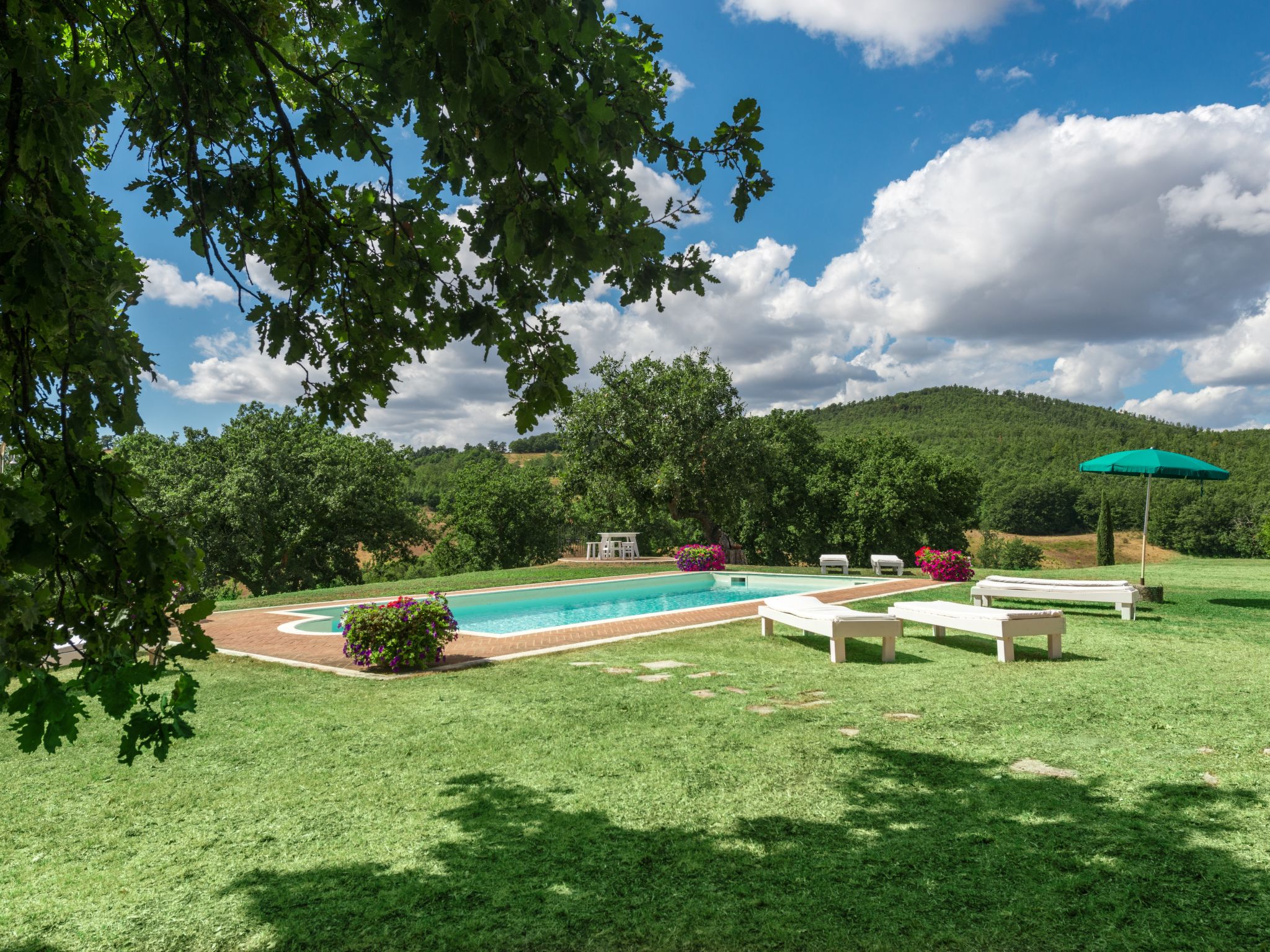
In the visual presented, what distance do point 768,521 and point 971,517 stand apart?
31.0 feet

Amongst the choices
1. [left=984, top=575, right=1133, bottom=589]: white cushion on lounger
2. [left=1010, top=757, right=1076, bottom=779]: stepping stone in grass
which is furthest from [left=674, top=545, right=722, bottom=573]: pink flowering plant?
[left=1010, top=757, right=1076, bottom=779]: stepping stone in grass

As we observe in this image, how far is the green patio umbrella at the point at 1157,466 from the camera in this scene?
9914 millimetres

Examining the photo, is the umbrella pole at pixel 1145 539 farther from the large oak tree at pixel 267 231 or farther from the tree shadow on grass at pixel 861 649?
the large oak tree at pixel 267 231

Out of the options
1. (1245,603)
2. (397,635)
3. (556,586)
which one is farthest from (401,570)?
(1245,603)

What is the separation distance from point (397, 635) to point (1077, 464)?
64103mm

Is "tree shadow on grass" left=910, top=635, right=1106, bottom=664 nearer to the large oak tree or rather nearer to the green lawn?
Answer: the green lawn

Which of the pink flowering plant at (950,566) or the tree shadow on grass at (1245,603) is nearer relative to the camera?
the tree shadow on grass at (1245,603)

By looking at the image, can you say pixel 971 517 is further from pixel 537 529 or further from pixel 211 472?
pixel 211 472

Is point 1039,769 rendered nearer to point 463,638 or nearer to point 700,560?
point 463,638

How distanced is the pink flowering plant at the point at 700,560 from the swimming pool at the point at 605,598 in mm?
820

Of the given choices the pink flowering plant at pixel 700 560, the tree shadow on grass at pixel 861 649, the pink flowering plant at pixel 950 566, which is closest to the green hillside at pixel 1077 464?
the pink flowering plant at pixel 700 560

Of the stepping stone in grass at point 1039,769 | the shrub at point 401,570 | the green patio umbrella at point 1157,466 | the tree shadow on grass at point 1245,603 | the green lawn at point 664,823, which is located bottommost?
the shrub at point 401,570

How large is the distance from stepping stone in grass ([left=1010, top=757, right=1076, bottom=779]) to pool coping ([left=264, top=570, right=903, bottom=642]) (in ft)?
18.1

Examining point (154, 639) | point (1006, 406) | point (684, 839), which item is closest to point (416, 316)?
point (154, 639)
